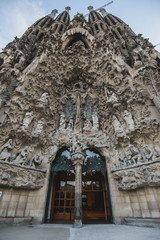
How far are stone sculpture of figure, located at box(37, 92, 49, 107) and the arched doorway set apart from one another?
2838 mm

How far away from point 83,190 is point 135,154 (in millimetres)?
3735

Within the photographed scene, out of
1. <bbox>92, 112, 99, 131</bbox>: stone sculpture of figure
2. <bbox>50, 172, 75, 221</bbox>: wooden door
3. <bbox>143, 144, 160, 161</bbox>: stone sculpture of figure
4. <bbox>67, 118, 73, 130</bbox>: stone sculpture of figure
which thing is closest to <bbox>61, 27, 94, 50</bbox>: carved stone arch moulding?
<bbox>92, 112, 99, 131</bbox>: stone sculpture of figure

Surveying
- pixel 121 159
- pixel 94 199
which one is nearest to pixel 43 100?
pixel 121 159

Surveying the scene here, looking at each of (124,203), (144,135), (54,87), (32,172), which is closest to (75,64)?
(54,87)

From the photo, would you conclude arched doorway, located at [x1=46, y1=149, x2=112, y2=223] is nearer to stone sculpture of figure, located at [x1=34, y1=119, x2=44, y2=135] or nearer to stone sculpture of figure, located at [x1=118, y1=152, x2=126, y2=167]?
stone sculpture of figure, located at [x1=118, y1=152, x2=126, y2=167]

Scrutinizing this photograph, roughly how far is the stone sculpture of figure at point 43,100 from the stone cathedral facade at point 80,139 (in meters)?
0.06

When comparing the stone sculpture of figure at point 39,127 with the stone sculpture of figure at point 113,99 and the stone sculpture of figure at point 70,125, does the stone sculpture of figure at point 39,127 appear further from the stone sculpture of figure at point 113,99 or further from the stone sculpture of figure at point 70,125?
the stone sculpture of figure at point 113,99

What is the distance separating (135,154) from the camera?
5.24 metres

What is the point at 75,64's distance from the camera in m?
9.40

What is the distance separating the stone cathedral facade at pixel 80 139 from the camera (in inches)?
192

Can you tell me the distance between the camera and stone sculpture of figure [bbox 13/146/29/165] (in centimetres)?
526

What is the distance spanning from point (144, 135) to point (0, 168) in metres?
6.00

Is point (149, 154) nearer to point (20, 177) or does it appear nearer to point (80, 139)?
point (80, 139)

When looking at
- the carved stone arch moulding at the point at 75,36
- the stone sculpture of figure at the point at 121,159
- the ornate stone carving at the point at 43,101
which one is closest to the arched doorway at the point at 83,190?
the stone sculpture of figure at the point at 121,159
